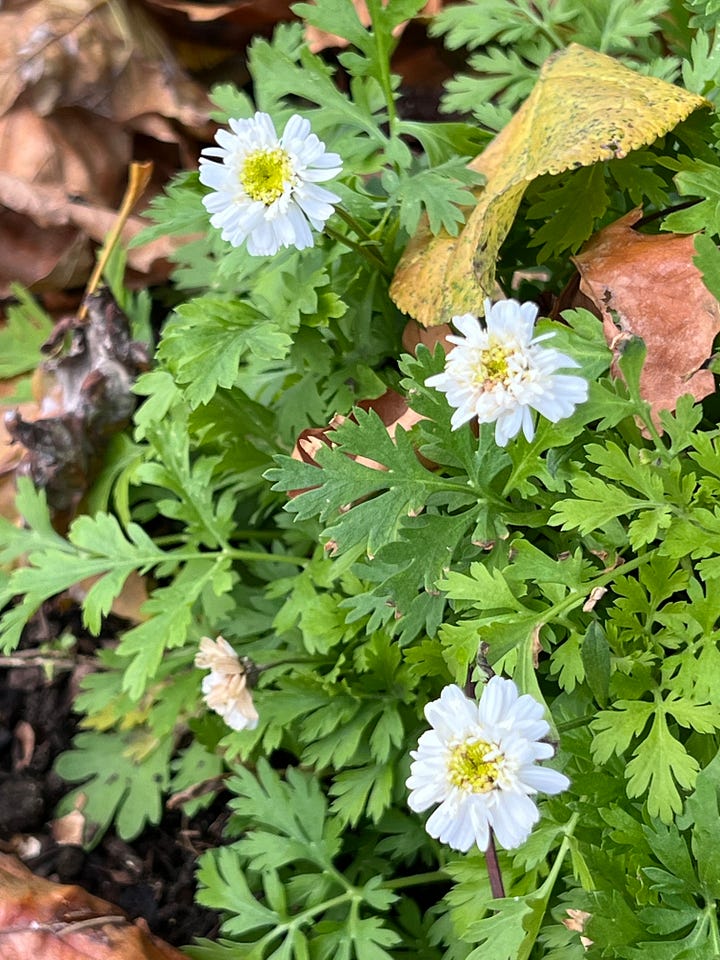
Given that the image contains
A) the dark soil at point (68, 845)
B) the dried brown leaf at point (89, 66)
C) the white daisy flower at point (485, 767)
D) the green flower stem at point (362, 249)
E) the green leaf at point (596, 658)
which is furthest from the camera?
the dried brown leaf at point (89, 66)

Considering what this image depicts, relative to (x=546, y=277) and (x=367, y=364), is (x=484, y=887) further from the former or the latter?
(x=546, y=277)

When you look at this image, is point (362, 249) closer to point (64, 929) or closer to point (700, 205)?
point (700, 205)

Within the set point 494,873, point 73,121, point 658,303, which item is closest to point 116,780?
point 494,873

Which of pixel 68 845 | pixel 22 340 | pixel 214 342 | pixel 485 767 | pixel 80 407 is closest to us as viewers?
pixel 485 767

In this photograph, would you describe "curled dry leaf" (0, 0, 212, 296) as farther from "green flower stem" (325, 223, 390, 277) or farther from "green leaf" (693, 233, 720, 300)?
"green leaf" (693, 233, 720, 300)

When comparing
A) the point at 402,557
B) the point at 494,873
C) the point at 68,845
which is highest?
the point at 402,557

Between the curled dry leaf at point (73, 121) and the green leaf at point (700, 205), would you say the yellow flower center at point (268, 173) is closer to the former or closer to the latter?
the green leaf at point (700, 205)

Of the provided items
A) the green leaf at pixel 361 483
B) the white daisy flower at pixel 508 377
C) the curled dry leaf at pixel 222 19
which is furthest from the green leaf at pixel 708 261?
the curled dry leaf at pixel 222 19
